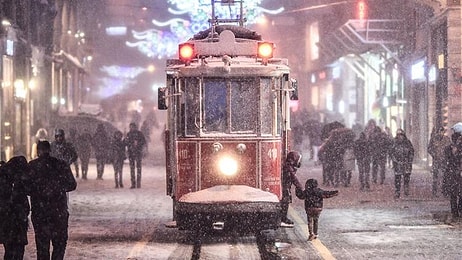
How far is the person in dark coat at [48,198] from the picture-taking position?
31.3 feet

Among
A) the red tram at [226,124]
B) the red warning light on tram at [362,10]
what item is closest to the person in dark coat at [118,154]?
the red tram at [226,124]

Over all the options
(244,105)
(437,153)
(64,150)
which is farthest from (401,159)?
(64,150)

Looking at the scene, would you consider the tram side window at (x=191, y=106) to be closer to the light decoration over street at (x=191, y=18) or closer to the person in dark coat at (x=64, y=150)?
the person in dark coat at (x=64, y=150)

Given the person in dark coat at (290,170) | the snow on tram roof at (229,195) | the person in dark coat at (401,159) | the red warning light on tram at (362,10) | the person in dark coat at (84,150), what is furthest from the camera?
the red warning light on tram at (362,10)

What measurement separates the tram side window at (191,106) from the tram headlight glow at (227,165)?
63 cm

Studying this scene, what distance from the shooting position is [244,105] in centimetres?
1289

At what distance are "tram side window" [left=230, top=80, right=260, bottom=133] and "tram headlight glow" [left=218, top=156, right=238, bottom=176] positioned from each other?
18.8 inches

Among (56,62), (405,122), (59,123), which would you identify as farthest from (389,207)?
(56,62)

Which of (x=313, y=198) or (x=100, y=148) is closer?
(x=313, y=198)

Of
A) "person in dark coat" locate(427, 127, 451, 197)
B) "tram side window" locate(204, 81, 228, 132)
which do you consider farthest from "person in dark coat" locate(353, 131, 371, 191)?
"tram side window" locate(204, 81, 228, 132)

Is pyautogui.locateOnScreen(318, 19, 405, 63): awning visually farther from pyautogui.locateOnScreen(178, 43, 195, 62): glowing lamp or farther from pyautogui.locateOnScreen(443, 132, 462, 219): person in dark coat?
pyautogui.locateOnScreen(178, 43, 195, 62): glowing lamp

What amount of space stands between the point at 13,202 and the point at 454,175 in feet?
30.2

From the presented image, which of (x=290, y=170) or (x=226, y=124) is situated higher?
(x=226, y=124)

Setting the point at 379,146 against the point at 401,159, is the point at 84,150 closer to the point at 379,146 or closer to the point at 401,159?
the point at 379,146
